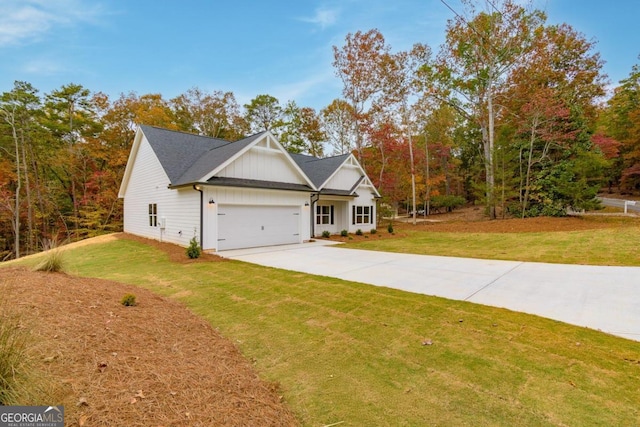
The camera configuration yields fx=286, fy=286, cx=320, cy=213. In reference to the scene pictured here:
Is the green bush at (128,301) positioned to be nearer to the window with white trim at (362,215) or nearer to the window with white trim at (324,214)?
the window with white trim at (324,214)

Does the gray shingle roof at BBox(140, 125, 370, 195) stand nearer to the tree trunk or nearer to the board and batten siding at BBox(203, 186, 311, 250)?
the board and batten siding at BBox(203, 186, 311, 250)

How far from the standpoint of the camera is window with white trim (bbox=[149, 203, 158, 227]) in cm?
1450

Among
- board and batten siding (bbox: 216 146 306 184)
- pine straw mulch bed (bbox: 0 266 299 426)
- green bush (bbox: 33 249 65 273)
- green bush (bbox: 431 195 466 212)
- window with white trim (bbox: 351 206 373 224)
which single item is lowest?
pine straw mulch bed (bbox: 0 266 299 426)

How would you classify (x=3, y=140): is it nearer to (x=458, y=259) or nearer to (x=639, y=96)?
(x=458, y=259)

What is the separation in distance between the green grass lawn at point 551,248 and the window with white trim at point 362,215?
5.42 m

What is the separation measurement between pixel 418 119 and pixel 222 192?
67.4 feet

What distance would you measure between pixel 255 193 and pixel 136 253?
527cm

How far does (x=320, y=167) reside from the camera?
1908 centimetres

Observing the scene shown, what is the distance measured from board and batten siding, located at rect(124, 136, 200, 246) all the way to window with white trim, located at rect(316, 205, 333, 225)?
8.01 m

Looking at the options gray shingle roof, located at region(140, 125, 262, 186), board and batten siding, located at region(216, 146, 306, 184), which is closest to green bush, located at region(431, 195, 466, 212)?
board and batten siding, located at region(216, 146, 306, 184)

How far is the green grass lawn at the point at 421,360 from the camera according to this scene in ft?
8.13

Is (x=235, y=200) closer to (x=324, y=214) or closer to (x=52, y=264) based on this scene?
(x=52, y=264)

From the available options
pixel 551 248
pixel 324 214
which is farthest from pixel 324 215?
pixel 551 248

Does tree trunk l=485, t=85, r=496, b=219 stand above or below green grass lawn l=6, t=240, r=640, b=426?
above
